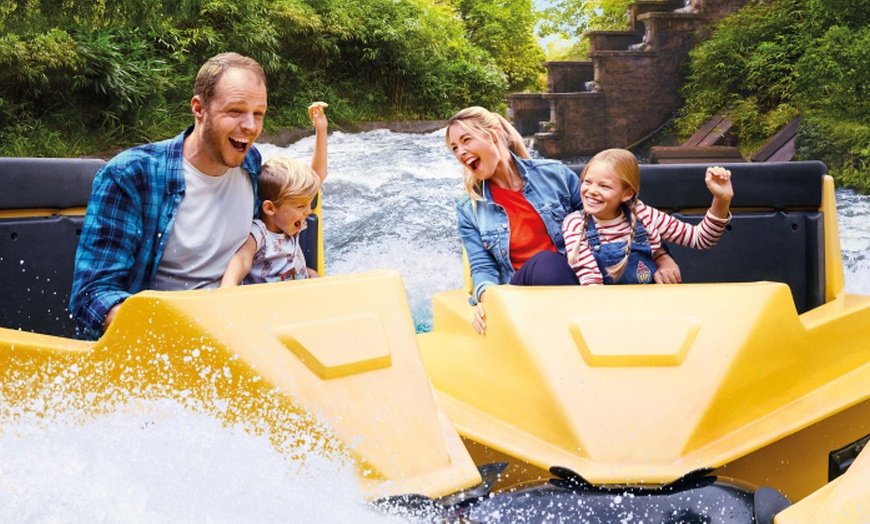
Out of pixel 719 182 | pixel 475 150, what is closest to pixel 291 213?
pixel 475 150

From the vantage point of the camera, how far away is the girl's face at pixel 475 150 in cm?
209

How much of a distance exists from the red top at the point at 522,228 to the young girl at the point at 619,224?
0.12 meters

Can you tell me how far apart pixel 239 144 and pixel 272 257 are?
0.89 ft

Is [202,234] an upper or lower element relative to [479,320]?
upper

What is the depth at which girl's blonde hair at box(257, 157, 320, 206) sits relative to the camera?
6.30 feet

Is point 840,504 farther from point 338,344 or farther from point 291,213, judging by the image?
point 291,213

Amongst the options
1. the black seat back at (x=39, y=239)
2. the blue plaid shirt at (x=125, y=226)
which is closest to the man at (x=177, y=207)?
the blue plaid shirt at (x=125, y=226)

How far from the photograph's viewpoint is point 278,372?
4.33 feet

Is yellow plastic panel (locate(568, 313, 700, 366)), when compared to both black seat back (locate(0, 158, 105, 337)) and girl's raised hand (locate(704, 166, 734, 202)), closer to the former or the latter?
girl's raised hand (locate(704, 166, 734, 202))

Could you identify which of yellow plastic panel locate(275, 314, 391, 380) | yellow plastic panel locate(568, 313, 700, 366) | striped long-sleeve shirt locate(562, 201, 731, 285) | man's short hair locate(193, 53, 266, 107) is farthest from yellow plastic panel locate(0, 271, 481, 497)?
striped long-sleeve shirt locate(562, 201, 731, 285)

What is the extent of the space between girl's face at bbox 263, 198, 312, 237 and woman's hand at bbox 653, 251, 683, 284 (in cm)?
80

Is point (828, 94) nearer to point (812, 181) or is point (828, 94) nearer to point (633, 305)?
point (812, 181)

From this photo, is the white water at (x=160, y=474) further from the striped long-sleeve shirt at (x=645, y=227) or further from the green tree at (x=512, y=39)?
the green tree at (x=512, y=39)

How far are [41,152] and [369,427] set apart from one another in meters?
6.51
